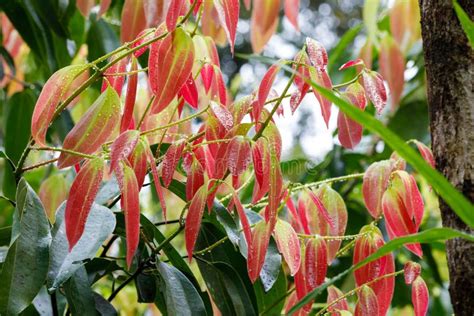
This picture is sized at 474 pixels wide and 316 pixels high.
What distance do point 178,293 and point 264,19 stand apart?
408 mm

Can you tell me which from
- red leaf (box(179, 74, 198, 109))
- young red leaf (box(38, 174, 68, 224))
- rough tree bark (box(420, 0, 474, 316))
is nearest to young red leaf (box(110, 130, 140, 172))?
red leaf (box(179, 74, 198, 109))

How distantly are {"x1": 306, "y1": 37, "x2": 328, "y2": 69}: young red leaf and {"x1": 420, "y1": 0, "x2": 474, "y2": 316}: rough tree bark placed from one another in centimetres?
9

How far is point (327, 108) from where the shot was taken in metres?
0.68

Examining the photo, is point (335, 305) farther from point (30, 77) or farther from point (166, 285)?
point (30, 77)

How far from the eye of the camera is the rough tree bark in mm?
553

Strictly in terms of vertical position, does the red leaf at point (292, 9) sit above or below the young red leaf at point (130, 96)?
above

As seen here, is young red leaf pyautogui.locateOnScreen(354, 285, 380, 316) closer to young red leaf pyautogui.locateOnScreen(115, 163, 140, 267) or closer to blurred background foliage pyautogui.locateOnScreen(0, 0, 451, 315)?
blurred background foliage pyautogui.locateOnScreen(0, 0, 451, 315)

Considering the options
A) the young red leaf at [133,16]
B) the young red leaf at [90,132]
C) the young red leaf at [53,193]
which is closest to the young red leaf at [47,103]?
the young red leaf at [90,132]

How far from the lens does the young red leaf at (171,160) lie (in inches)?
26.0

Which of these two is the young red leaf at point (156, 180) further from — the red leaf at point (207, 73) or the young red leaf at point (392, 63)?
the young red leaf at point (392, 63)

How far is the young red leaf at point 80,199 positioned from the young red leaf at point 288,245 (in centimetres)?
20

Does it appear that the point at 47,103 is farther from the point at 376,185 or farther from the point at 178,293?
the point at 376,185

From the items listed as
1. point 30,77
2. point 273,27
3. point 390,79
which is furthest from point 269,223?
point 30,77

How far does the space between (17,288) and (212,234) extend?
0.25m
